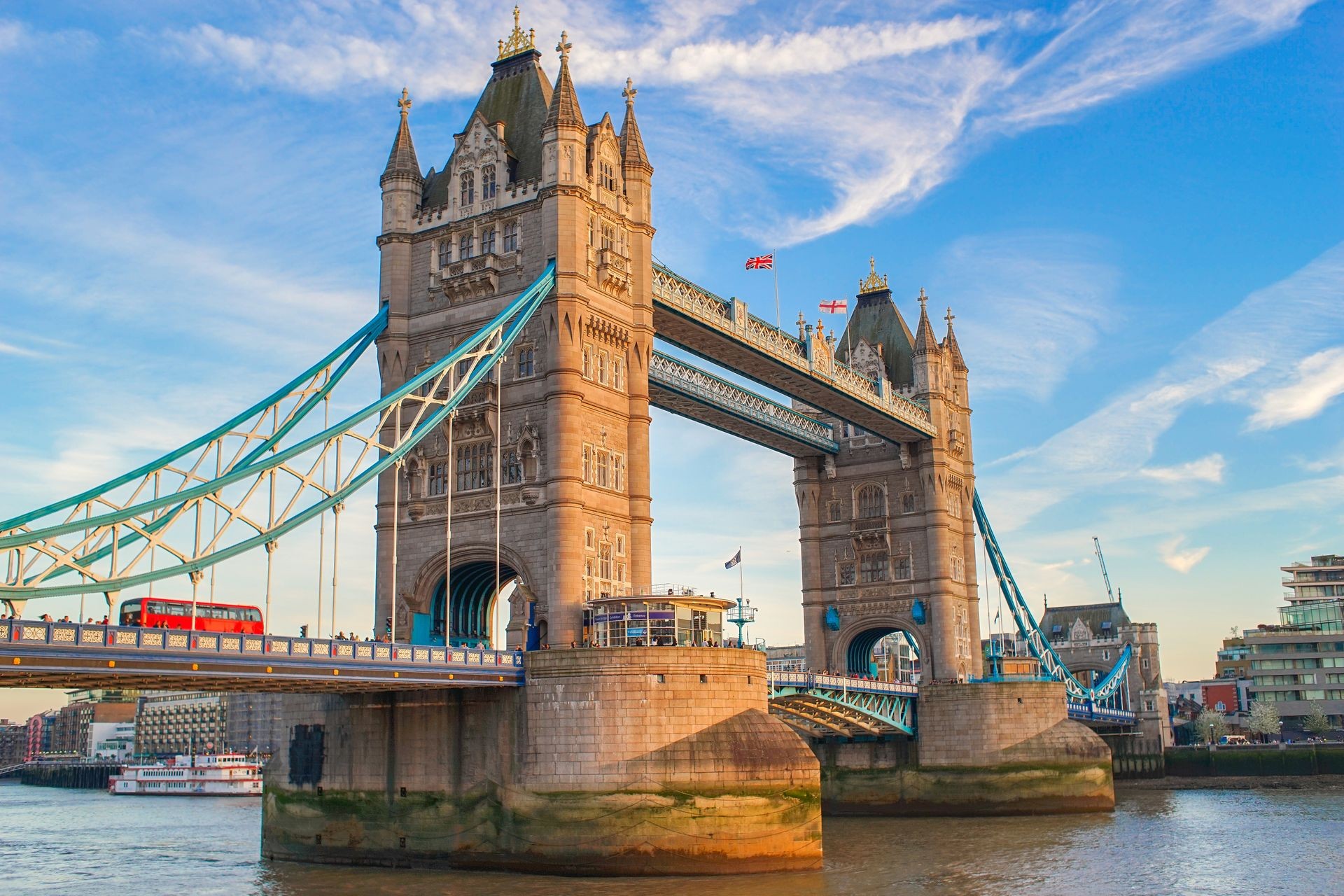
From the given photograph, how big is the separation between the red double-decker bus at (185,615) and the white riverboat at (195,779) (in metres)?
77.0

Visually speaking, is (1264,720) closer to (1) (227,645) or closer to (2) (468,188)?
(2) (468,188)

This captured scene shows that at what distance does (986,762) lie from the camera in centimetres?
6525

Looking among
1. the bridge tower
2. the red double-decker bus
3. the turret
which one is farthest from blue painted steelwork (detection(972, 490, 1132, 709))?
the red double-decker bus

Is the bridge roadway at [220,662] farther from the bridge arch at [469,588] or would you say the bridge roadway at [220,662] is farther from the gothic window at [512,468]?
the gothic window at [512,468]

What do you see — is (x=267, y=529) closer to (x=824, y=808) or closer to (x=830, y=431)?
(x=824, y=808)

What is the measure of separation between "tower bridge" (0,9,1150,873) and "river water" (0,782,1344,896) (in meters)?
2.10

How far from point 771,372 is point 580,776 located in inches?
1127

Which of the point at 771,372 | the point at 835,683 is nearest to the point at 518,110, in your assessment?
the point at 771,372

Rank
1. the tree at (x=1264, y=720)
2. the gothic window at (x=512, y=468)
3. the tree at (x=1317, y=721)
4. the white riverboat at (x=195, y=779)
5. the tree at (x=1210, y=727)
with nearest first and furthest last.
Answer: the gothic window at (x=512, y=468) → the tree at (x=1317, y=721) → the tree at (x=1264, y=720) → the white riverboat at (x=195, y=779) → the tree at (x=1210, y=727)

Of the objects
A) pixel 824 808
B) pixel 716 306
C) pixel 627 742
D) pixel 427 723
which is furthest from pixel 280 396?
pixel 824 808

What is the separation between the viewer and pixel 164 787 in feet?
376

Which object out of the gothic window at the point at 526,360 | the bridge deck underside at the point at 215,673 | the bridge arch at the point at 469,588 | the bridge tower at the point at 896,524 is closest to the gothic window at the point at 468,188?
the gothic window at the point at 526,360

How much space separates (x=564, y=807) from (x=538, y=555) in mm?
9700

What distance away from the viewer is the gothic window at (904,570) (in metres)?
76.5
